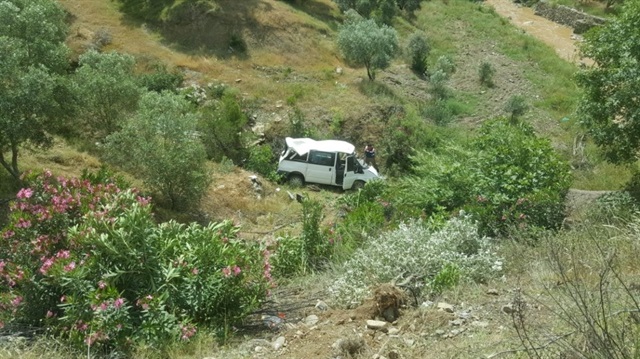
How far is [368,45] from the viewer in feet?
83.5

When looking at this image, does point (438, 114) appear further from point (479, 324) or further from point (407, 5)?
point (479, 324)

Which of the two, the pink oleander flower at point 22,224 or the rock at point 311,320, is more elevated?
the pink oleander flower at point 22,224

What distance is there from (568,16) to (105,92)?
31429mm

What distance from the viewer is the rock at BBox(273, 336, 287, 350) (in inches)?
238

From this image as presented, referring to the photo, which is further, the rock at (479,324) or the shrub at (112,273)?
the shrub at (112,273)

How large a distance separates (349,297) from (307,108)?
16.0 m

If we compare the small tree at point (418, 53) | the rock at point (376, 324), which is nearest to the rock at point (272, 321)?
the rock at point (376, 324)

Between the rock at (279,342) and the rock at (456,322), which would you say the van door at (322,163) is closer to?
the rock at (279,342)

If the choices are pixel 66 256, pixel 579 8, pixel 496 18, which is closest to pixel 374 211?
pixel 66 256

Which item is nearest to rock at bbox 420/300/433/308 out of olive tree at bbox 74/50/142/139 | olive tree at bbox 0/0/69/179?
olive tree at bbox 0/0/69/179

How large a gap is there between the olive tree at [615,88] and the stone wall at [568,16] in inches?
978

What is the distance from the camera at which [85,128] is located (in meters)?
17.6

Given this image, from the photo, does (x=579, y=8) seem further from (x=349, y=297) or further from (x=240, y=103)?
(x=349, y=297)

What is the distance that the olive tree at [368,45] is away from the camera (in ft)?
83.8
